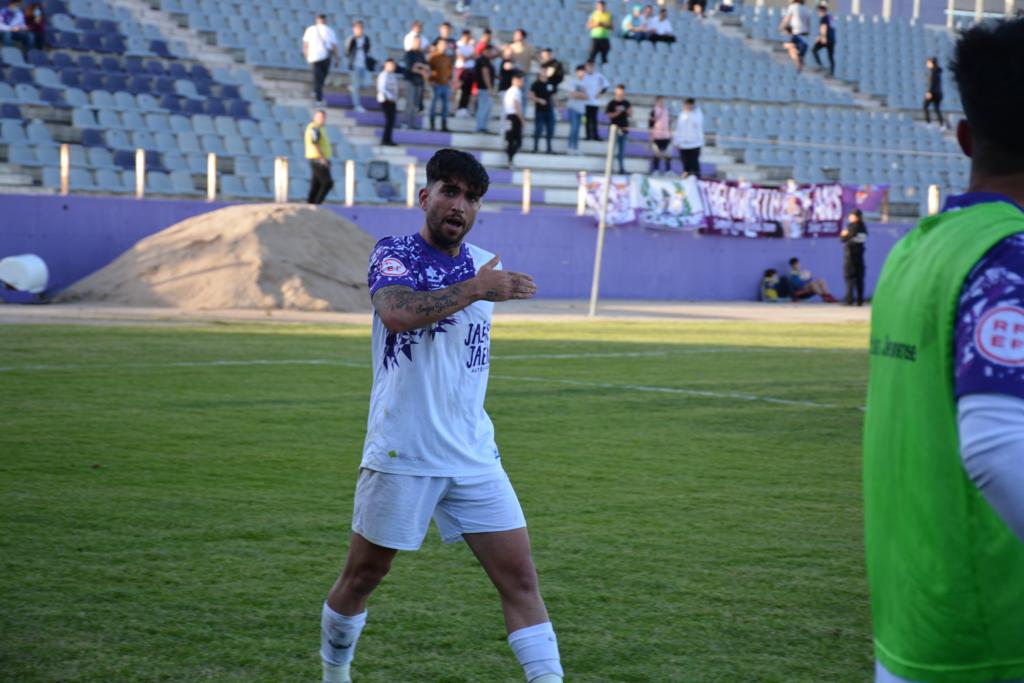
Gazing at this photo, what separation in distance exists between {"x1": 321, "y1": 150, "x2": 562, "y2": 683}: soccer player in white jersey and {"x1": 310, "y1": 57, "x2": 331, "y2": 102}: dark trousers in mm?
26190

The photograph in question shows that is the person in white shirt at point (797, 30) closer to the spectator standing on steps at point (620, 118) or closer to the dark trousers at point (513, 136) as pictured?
the spectator standing on steps at point (620, 118)

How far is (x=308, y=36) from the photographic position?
98.3 ft

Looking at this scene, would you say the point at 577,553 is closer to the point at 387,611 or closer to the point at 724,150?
the point at 387,611

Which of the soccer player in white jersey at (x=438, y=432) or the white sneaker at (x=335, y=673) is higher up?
the soccer player in white jersey at (x=438, y=432)

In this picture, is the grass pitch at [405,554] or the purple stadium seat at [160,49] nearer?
the grass pitch at [405,554]

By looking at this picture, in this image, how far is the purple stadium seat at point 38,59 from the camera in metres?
28.2

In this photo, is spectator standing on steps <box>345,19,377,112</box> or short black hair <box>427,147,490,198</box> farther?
spectator standing on steps <box>345,19,377,112</box>

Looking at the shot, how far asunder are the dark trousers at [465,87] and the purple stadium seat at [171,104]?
653 centimetres

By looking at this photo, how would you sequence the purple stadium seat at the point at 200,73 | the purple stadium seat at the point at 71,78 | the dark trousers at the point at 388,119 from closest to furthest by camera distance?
the purple stadium seat at the point at 71,78 → the dark trousers at the point at 388,119 → the purple stadium seat at the point at 200,73

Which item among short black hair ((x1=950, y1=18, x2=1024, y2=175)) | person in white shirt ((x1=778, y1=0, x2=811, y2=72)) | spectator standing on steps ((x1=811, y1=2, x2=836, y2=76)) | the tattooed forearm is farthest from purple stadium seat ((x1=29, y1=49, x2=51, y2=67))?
short black hair ((x1=950, y1=18, x2=1024, y2=175))

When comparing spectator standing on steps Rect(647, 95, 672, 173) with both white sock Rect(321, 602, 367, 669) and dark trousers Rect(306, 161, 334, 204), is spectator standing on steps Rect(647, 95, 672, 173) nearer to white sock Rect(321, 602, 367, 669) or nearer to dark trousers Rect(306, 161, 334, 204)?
dark trousers Rect(306, 161, 334, 204)

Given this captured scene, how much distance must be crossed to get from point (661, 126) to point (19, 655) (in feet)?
92.7

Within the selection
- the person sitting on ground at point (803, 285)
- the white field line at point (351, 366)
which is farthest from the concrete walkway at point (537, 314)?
the white field line at point (351, 366)

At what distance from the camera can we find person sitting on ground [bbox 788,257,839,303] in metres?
32.7
